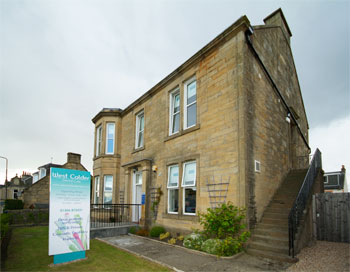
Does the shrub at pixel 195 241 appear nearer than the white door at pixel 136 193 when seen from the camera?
Yes

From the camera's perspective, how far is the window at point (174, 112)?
11656mm

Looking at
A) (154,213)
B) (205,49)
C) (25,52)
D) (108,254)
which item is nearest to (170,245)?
(108,254)

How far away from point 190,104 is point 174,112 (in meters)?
1.27

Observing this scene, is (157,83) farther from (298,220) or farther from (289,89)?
(298,220)

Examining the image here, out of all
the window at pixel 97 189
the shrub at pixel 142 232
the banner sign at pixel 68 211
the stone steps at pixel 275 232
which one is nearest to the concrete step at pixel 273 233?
the stone steps at pixel 275 232

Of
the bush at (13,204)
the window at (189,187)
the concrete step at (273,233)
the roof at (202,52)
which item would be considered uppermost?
the roof at (202,52)

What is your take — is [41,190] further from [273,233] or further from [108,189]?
[273,233]

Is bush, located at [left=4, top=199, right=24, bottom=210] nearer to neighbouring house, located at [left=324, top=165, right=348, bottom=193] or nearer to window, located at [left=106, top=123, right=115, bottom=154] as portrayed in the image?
window, located at [left=106, top=123, right=115, bottom=154]

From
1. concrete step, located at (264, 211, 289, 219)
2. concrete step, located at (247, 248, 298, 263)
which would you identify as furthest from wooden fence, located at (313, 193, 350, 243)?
concrete step, located at (247, 248, 298, 263)

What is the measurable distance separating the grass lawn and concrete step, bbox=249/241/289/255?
2.88 meters

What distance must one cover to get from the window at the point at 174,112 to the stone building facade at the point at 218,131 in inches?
1.9

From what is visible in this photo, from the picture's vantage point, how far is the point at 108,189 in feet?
52.5

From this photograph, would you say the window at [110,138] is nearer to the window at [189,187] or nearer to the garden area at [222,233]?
the window at [189,187]

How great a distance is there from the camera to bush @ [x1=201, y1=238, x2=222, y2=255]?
23.7 feet
